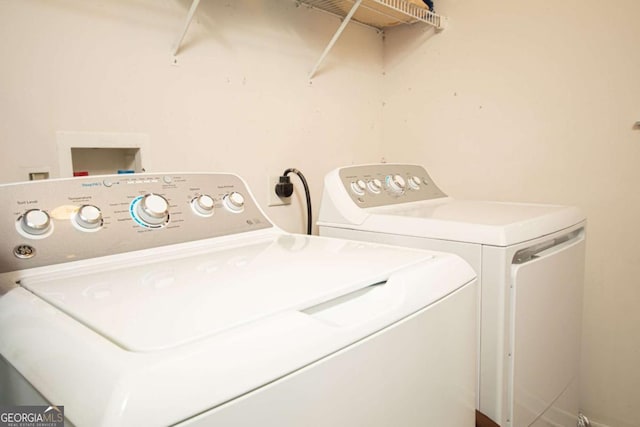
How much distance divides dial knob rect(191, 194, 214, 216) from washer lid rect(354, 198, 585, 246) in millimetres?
437

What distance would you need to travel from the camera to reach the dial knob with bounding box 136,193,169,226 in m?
0.85

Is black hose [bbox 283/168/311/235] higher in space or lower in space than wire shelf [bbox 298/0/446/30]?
lower

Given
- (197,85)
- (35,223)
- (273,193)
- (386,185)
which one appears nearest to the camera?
(35,223)

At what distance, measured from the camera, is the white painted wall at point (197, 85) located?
968 mm

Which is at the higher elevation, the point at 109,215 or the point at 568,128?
the point at 568,128

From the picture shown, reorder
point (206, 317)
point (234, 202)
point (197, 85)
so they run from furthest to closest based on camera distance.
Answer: point (197, 85) → point (234, 202) → point (206, 317)

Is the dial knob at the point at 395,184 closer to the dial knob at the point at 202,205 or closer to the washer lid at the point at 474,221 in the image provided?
the washer lid at the point at 474,221

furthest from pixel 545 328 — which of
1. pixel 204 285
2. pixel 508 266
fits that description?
pixel 204 285

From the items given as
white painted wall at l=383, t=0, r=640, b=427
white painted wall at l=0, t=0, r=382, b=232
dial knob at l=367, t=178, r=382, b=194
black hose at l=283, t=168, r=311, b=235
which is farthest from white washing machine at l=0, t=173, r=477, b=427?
white painted wall at l=383, t=0, r=640, b=427

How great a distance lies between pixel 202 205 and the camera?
939mm

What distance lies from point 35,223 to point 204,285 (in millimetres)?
363

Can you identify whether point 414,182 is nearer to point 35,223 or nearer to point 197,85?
point 197,85

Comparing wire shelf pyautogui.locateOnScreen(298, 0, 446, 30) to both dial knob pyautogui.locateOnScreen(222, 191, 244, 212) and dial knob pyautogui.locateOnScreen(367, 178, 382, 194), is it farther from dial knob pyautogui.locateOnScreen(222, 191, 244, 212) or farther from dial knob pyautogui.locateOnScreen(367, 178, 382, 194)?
dial knob pyautogui.locateOnScreen(222, 191, 244, 212)

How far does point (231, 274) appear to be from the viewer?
664 mm
